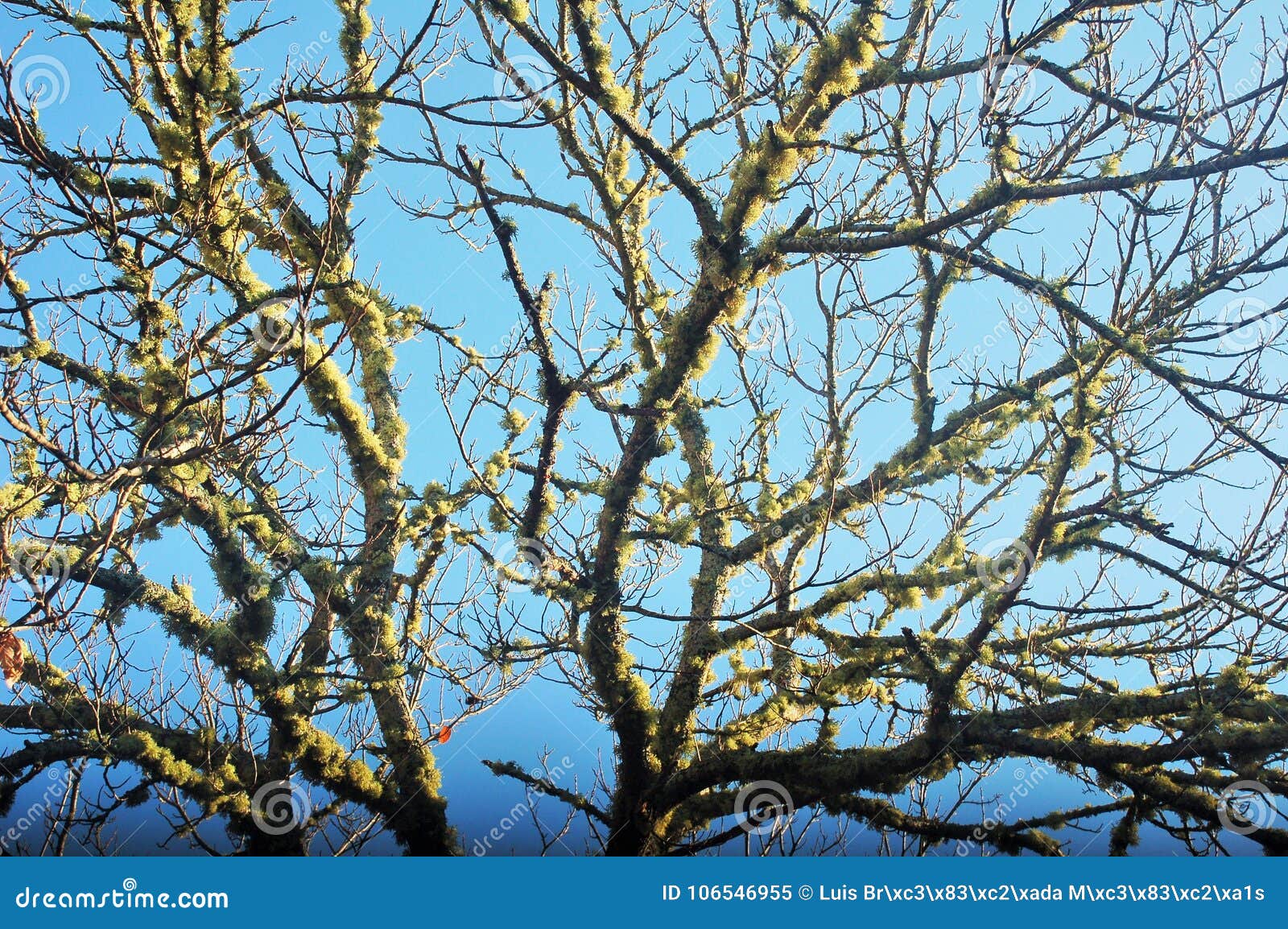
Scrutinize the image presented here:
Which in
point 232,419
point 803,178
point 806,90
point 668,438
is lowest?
point 232,419

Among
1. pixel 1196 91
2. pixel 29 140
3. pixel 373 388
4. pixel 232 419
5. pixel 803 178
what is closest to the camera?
pixel 29 140

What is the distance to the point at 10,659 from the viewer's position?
3.67 meters

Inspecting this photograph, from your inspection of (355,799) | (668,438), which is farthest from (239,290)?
(355,799)

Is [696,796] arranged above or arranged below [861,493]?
below

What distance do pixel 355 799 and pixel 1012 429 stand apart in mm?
4852

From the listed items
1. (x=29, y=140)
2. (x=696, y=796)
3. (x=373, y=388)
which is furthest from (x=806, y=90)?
(x=696, y=796)

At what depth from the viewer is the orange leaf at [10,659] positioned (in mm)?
3592

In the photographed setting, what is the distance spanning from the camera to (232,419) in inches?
173

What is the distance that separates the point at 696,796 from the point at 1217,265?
15.1 ft

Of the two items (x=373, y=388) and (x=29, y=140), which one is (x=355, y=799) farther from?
(x=29, y=140)

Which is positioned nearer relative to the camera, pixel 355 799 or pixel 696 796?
pixel 355 799

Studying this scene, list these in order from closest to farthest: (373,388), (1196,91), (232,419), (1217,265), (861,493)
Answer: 1. (232,419)
2. (1196,91)
3. (1217,265)
4. (861,493)
5. (373,388)

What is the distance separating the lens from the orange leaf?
3.59m

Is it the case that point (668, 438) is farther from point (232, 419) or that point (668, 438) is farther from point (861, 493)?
point (232, 419)
